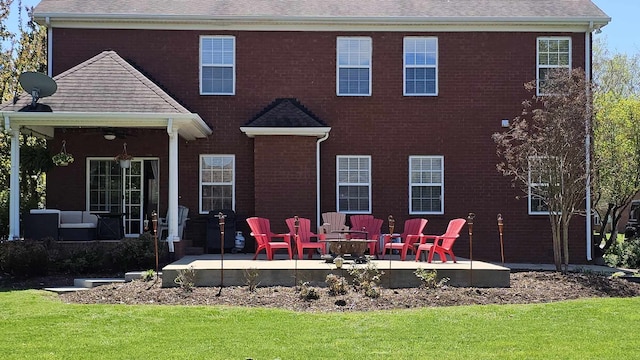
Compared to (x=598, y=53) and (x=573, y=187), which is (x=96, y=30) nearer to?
(x=573, y=187)

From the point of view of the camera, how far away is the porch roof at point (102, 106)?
14414mm

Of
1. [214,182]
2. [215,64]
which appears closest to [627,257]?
[214,182]

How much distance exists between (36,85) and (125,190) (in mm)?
4022

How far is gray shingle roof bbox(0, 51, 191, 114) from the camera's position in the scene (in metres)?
14.6

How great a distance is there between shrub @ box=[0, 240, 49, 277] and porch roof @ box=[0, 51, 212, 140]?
2.44 m

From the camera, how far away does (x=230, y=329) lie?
29.4 feet

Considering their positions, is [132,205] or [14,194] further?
[132,205]

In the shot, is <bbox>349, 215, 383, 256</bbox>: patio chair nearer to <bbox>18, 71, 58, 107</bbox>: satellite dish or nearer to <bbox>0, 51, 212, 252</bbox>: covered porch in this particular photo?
<bbox>0, 51, 212, 252</bbox>: covered porch

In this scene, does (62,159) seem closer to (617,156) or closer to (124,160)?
(124,160)

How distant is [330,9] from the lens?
18094mm

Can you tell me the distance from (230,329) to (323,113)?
Result: 9.72 m

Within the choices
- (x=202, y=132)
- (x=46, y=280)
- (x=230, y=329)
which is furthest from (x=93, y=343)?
(x=202, y=132)

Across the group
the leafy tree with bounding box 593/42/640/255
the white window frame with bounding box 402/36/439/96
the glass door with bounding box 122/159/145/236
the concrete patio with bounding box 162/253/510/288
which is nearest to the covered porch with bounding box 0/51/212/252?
the glass door with bounding box 122/159/145/236

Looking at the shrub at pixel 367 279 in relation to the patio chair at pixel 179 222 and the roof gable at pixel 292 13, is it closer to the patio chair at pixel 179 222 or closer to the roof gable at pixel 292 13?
the patio chair at pixel 179 222
